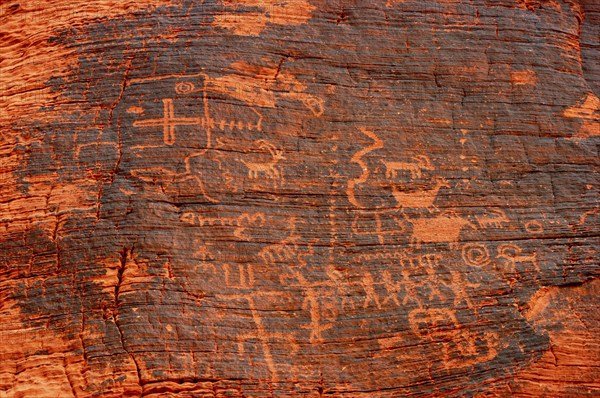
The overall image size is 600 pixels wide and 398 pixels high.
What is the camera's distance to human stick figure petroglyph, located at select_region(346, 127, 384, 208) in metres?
3.52

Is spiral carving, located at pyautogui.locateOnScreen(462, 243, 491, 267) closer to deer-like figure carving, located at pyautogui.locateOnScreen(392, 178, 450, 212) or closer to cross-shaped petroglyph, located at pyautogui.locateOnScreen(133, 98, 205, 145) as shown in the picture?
deer-like figure carving, located at pyautogui.locateOnScreen(392, 178, 450, 212)

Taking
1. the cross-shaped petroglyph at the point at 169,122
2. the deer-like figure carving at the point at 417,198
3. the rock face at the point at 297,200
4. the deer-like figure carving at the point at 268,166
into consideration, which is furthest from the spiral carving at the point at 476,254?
the cross-shaped petroglyph at the point at 169,122

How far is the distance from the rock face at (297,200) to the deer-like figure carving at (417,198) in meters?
0.01

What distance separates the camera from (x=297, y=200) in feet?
11.4

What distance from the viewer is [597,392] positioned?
3.32 meters

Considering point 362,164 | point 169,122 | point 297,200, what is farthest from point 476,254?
point 169,122

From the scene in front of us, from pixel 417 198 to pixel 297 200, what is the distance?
0.67m

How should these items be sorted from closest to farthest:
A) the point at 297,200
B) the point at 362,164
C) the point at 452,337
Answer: the point at 452,337, the point at 297,200, the point at 362,164

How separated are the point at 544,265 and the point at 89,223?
2441 millimetres

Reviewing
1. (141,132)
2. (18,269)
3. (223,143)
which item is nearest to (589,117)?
(223,143)

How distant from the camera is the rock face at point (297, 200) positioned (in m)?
3.20

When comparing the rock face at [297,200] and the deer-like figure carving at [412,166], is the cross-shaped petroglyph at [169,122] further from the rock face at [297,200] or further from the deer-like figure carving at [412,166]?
the deer-like figure carving at [412,166]

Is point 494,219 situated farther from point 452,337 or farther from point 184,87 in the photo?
point 184,87

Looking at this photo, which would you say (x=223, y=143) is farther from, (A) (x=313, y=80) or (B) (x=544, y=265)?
(B) (x=544, y=265)
